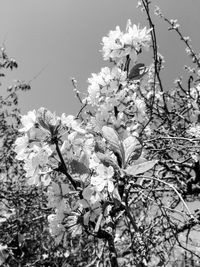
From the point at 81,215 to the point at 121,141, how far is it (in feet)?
0.80

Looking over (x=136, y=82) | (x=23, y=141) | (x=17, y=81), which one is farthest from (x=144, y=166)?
(x=17, y=81)

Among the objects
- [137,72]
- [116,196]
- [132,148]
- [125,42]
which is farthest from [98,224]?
[125,42]

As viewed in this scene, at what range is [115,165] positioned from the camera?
0.84 meters

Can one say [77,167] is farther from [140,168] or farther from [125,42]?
[125,42]

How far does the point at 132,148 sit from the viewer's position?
0.88 m

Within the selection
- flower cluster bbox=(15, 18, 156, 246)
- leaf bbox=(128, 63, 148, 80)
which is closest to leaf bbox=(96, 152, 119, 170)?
flower cluster bbox=(15, 18, 156, 246)

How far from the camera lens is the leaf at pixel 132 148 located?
2.88 ft

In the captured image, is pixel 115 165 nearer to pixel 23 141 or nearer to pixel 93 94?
pixel 23 141

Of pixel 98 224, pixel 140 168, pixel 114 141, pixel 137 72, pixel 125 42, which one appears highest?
pixel 125 42

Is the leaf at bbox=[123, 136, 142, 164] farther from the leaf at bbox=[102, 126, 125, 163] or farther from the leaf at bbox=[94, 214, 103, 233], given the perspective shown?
the leaf at bbox=[94, 214, 103, 233]

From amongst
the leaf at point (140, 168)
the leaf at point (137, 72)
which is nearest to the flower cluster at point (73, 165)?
the leaf at point (140, 168)

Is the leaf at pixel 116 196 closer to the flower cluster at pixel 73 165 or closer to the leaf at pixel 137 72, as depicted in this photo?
the flower cluster at pixel 73 165

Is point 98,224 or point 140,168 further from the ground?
point 140,168

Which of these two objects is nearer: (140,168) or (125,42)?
(140,168)
